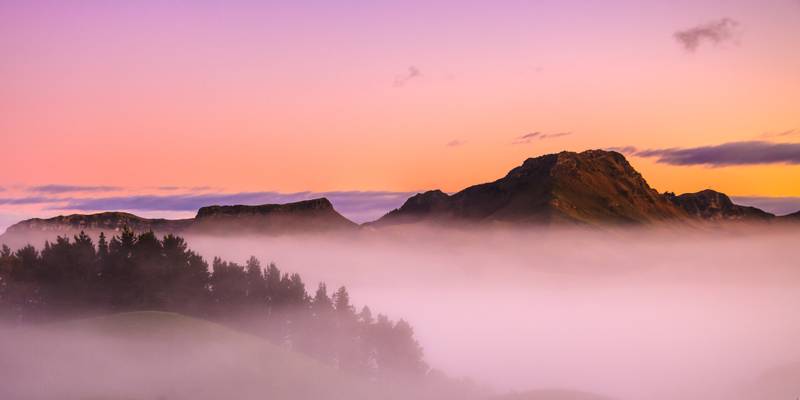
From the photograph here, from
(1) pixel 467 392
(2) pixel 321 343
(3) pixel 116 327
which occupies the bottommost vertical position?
(1) pixel 467 392

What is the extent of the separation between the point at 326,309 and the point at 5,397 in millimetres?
66648

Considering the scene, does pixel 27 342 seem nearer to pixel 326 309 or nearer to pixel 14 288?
pixel 14 288

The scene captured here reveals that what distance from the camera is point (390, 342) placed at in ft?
437

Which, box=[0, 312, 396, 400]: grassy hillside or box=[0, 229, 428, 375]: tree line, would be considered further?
box=[0, 229, 428, 375]: tree line

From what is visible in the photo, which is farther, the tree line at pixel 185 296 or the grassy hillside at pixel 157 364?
the tree line at pixel 185 296

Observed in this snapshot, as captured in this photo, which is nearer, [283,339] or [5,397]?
[5,397]

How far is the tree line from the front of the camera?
11806 cm

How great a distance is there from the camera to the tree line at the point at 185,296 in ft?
387

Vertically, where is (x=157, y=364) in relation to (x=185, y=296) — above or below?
below

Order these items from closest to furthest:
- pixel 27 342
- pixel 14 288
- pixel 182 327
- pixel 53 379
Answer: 1. pixel 53 379
2. pixel 27 342
3. pixel 182 327
4. pixel 14 288

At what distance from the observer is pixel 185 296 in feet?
404

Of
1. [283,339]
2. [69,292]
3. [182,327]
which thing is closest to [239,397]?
[182,327]

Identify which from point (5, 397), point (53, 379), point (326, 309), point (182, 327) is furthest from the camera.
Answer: point (326, 309)

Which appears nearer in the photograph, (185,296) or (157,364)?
(157,364)
